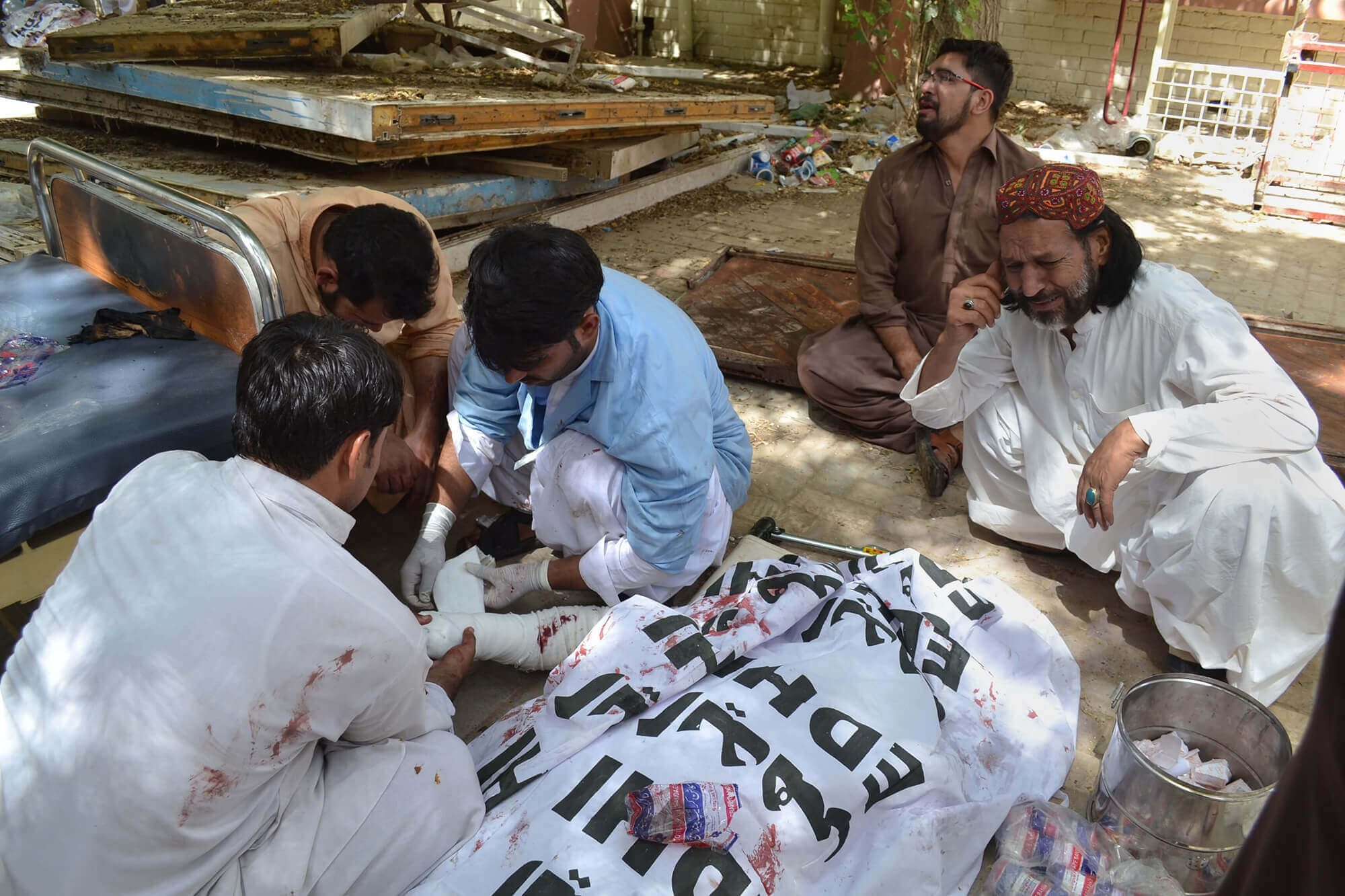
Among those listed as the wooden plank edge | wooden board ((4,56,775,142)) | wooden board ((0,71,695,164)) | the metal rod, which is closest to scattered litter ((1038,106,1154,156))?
the wooden plank edge

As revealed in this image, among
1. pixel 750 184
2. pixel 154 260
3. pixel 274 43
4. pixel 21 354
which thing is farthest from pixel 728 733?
pixel 750 184

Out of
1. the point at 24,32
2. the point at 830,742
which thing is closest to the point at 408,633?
the point at 830,742

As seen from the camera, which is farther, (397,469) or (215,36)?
(215,36)

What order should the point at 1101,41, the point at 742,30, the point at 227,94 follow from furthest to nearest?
the point at 742,30 → the point at 1101,41 → the point at 227,94

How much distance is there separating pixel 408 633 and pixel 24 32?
419 inches

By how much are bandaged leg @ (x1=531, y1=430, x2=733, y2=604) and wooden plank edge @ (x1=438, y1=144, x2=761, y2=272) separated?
261cm

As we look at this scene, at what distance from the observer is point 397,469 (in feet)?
9.73

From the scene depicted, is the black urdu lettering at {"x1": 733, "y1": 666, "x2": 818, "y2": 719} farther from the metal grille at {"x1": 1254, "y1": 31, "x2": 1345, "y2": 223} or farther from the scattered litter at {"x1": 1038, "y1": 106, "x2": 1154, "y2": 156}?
the scattered litter at {"x1": 1038, "y1": 106, "x2": 1154, "y2": 156}

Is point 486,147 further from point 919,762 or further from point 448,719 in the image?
point 919,762

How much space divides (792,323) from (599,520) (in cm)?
216

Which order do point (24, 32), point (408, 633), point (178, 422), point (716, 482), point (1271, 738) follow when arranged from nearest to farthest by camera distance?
1. point (408, 633)
2. point (1271, 738)
3. point (178, 422)
4. point (716, 482)
5. point (24, 32)

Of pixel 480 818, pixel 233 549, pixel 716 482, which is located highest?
pixel 233 549

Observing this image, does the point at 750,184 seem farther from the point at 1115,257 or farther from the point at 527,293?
the point at 527,293

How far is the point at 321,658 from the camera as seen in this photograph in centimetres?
148
